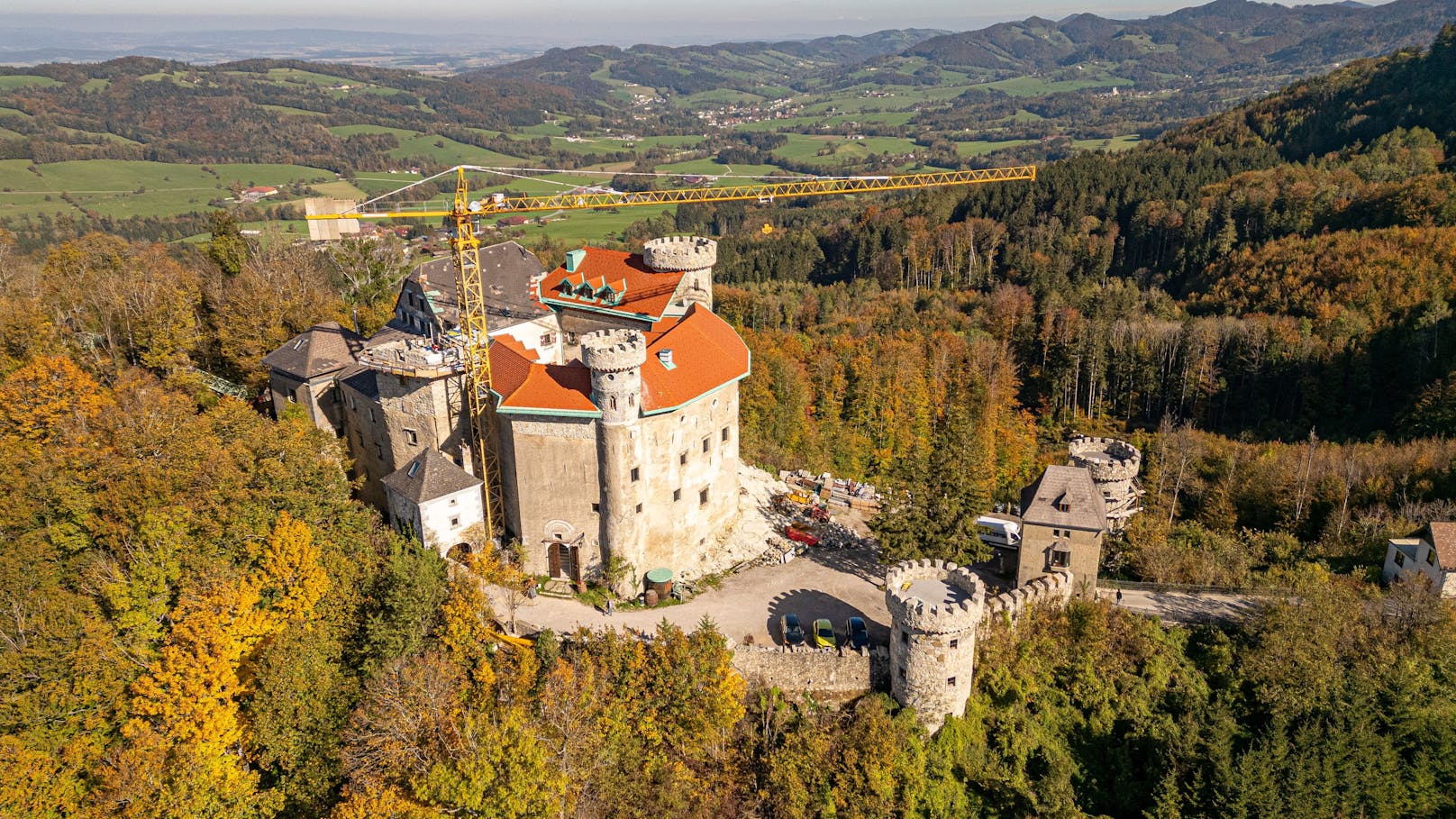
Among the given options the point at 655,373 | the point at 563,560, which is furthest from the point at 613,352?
the point at 563,560

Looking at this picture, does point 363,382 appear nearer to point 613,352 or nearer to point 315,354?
point 315,354

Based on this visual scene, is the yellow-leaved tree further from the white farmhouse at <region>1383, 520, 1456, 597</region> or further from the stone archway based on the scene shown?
the white farmhouse at <region>1383, 520, 1456, 597</region>

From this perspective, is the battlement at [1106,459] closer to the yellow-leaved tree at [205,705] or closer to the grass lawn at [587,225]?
the yellow-leaved tree at [205,705]

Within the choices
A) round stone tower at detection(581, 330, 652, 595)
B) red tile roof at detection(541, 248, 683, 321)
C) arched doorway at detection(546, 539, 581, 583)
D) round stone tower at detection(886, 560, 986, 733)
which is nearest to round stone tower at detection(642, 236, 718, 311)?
red tile roof at detection(541, 248, 683, 321)

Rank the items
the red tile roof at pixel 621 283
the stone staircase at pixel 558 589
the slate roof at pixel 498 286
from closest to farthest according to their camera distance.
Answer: the stone staircase at pixel 558 589
the slate roof at pixel 498 286
the red tile roof at pixel 621 283

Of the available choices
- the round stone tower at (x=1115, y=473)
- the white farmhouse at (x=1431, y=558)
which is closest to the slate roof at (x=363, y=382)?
the round stone tower at (x=1115, y=473)

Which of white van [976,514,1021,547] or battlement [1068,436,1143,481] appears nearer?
white van [976,514,1021,547]
